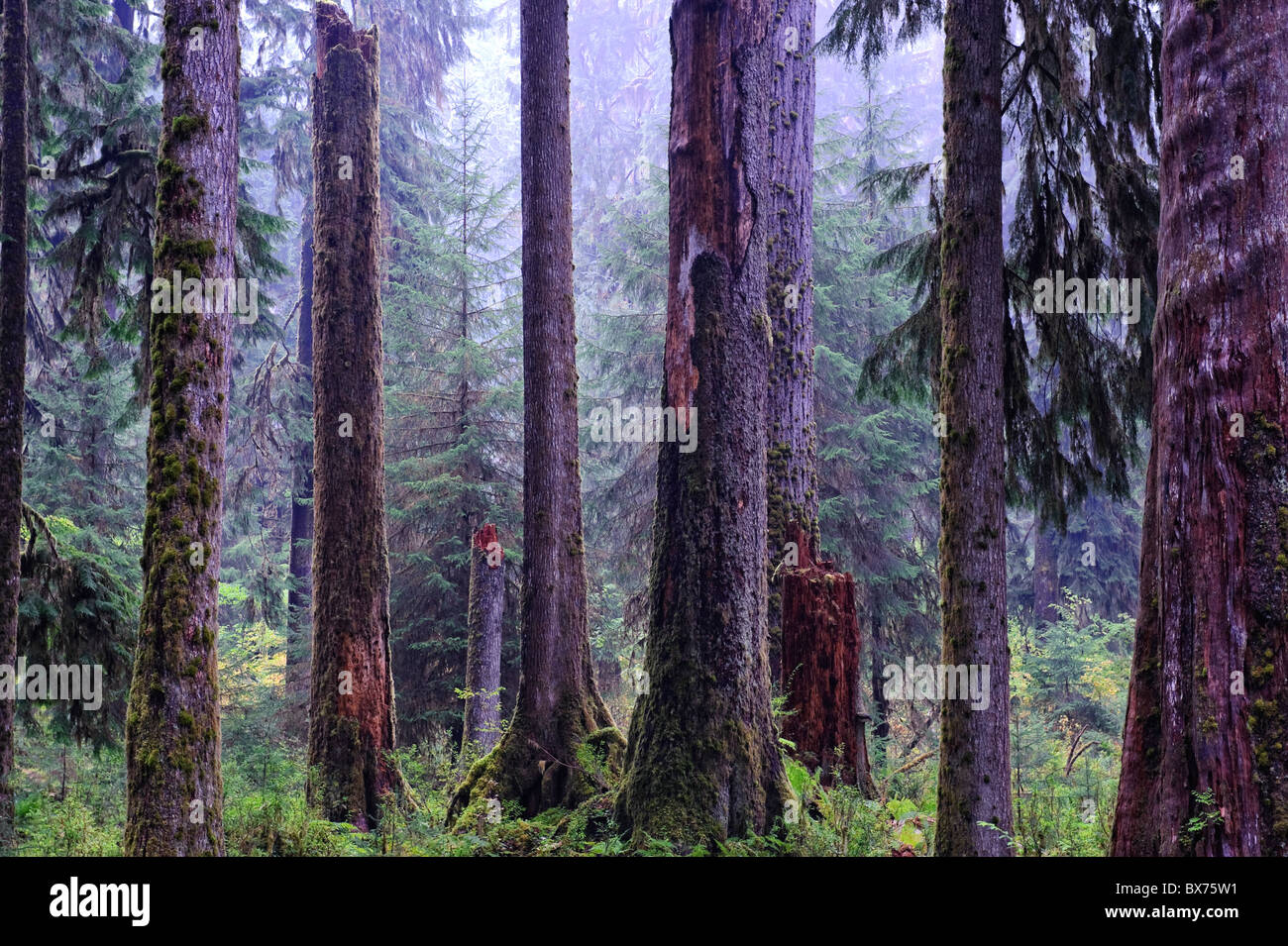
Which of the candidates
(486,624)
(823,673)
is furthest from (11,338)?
(823,673)

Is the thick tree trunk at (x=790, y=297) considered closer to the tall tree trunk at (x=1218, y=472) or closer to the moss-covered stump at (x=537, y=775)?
the moss-covered stump at (x=537, y=775)

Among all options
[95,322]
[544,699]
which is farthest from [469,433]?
[544,699]

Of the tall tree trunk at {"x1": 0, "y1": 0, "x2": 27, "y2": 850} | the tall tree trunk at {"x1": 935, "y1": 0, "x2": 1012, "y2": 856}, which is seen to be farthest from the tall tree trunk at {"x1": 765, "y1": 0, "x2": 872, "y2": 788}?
the tall tree trunk at {"x1": 0, "y1": 0, "x2": 27, "y2": 850}

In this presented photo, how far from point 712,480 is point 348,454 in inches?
168

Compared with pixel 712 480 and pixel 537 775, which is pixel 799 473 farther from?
pixel 537 775

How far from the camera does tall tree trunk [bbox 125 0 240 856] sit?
201 inches

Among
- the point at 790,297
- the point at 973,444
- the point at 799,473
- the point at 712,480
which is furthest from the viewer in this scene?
the point at 790,297

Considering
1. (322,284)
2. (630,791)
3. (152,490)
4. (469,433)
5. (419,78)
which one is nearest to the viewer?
(152,490)

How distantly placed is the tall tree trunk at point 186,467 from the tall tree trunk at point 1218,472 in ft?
16.4

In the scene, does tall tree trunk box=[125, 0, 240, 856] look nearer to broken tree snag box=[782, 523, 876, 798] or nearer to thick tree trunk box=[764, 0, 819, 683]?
broken tree snag box=[782, 523, 876, 798]

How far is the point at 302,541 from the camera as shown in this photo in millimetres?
17469

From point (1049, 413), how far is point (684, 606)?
3.87 metres

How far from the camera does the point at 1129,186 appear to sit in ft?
21.8

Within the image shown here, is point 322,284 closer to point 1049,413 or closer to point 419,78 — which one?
point 1049,413
